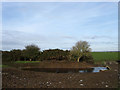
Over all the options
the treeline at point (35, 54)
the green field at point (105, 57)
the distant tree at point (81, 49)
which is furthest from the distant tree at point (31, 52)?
the green field at point (105, 57)

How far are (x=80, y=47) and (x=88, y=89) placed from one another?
68.4 ft

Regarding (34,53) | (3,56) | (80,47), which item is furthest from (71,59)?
(3,56)

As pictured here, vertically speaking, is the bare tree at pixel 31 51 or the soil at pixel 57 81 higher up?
the bare tree at pixel 31 51

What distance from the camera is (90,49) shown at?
27484mm

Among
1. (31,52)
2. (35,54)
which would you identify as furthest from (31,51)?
(35,54)

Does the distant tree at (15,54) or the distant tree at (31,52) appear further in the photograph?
the distant tree at (15,54)

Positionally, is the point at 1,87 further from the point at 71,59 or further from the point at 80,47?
the point at 71,59

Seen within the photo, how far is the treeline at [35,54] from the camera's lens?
3331 centimetres

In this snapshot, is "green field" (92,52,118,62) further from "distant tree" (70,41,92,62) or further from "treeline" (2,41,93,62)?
"treeline" (2,41,93,62)

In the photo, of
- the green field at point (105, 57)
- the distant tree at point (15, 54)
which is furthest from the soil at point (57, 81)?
the distant tree at point (15, 54)

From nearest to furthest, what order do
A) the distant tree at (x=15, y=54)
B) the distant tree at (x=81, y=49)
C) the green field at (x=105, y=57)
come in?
the distant tree at (x=81, y=49) < the distant tree at (x=15, y=54) < the green field at (x=105, y=57)

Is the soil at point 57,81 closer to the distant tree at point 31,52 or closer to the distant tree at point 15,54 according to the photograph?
the distant tree at point 31,52

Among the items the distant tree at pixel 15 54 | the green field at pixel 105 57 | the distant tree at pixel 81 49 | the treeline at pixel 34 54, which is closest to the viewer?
the distant tree at pixel 81 49

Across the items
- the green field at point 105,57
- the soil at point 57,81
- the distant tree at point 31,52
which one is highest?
the distant tree at point 31,52
